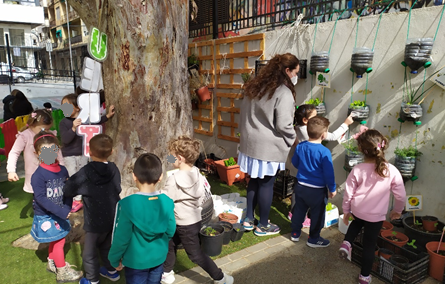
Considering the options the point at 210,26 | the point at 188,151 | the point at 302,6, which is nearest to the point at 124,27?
the point at 188,151

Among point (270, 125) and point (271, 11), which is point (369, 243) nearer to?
point (270, 125)

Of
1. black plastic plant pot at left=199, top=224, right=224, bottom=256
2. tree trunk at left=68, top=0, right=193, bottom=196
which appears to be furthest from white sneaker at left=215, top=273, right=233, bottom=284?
tree trunk at left=68, top=0, right=193, bottom=196

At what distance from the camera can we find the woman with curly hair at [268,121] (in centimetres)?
342

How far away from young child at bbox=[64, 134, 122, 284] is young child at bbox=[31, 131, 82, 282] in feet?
0.75

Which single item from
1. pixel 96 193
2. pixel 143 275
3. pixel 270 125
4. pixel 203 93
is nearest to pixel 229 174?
pixel 203 93

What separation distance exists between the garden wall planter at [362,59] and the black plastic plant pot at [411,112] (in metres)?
0.61

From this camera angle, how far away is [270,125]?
3.50 meters

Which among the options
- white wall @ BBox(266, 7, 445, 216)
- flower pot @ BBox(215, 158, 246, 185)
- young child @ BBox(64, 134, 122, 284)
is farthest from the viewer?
flower pot @ BBox(215, 158, 246, 185)

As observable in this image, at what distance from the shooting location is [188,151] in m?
2.67

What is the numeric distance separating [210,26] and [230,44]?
1349mm

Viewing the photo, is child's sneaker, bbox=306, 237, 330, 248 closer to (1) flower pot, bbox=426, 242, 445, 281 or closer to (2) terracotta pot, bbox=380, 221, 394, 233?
(2) terracotta pot, bbox=380, 221, 394, 233

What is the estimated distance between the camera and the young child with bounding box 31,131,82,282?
2.71 metres

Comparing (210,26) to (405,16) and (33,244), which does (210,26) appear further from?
(33,244)

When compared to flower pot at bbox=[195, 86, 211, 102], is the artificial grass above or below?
below
